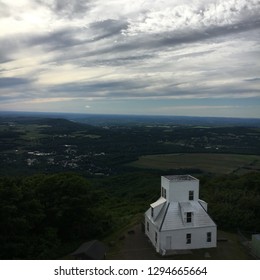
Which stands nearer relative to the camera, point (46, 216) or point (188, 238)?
point (188, 238)

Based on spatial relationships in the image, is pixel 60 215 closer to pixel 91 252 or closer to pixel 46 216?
pixel 46 216

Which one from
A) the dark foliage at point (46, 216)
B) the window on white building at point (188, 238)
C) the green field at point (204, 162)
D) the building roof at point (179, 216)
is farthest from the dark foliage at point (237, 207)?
the green field at point (204, 162)

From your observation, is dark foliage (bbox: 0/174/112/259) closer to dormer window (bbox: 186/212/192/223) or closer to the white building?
the white building

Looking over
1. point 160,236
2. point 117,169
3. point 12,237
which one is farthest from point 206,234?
point 117,169

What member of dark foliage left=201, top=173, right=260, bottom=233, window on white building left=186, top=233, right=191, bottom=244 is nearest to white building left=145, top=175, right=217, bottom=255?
window on white building left=186, top=233, right=191, bottom=244

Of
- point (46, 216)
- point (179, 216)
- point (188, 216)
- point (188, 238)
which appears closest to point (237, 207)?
point (188, 216)

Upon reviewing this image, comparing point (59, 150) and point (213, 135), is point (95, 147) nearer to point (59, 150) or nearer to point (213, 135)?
point (59, 150)
